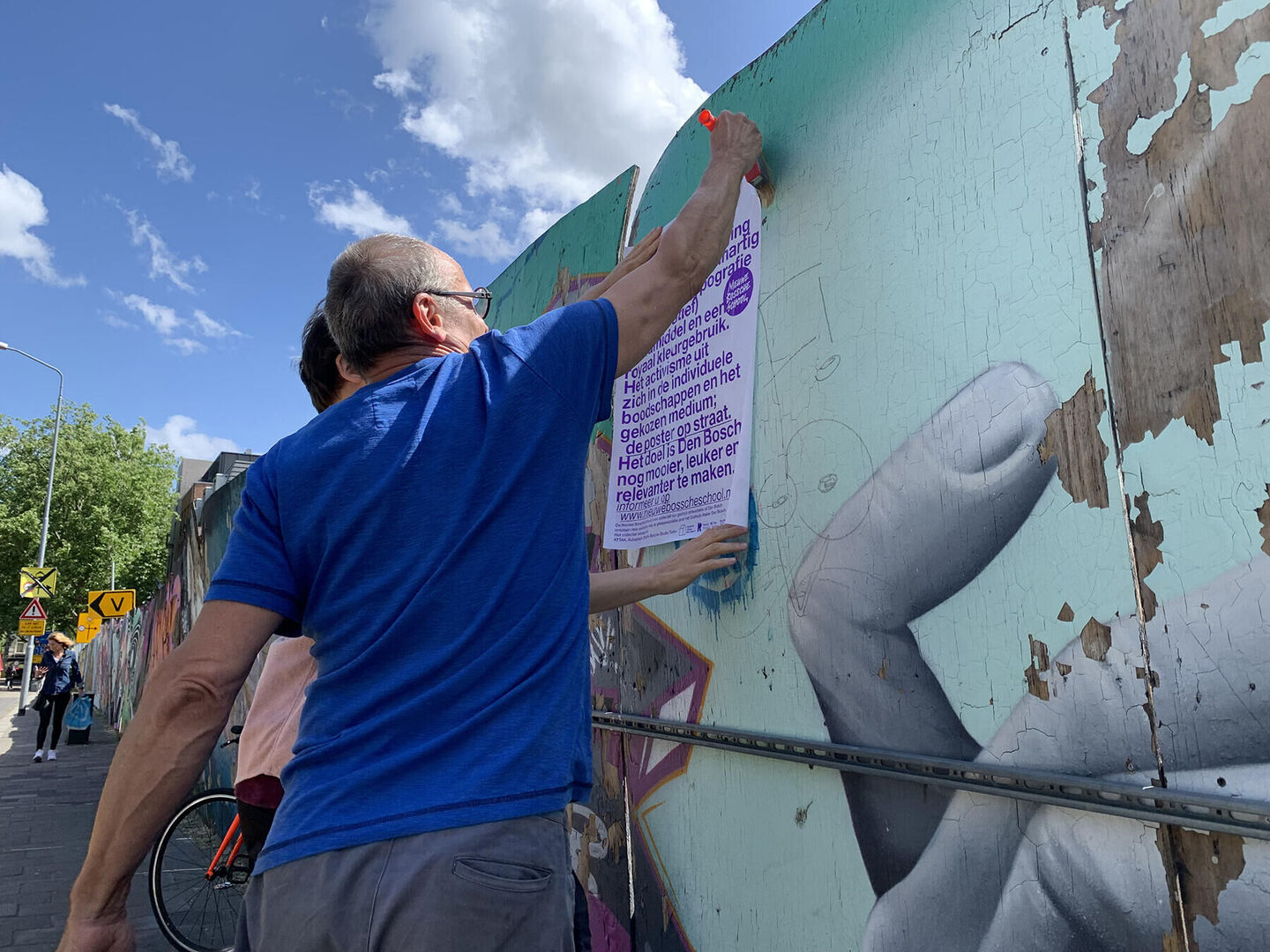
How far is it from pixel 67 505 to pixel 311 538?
3411 cm

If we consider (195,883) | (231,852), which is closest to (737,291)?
(231,852)

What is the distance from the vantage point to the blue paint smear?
2.07 metres

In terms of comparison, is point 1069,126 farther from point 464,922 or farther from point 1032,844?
point 464,922

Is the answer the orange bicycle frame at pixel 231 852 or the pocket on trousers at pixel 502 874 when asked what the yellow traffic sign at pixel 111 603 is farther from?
the pocket on trousers at pixel 502 874

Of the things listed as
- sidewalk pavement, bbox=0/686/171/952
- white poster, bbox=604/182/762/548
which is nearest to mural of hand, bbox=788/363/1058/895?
white poster, bbox=604/182/762/548

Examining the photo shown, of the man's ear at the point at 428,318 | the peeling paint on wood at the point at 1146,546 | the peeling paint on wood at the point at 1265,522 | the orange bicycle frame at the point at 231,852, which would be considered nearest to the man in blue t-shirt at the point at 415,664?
→ the man's ear at the point at 428,318

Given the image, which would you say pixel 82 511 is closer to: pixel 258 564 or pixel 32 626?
pixel 32 626

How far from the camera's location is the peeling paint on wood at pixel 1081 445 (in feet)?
4.46

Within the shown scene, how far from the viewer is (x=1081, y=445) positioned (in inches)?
54.6

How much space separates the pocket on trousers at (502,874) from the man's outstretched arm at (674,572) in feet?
2.99

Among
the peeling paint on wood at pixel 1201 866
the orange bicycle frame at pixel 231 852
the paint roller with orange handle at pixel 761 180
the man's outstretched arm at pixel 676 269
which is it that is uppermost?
the paint roller with orange handle at pixel 761 180

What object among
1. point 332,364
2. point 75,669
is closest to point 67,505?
point 75,669

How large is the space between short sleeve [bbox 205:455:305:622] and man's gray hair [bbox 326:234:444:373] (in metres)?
0.30

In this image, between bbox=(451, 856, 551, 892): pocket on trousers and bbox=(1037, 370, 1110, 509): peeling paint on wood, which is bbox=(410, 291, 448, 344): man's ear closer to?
bbox=(451, 856, 551, 892): pocket on trousers
